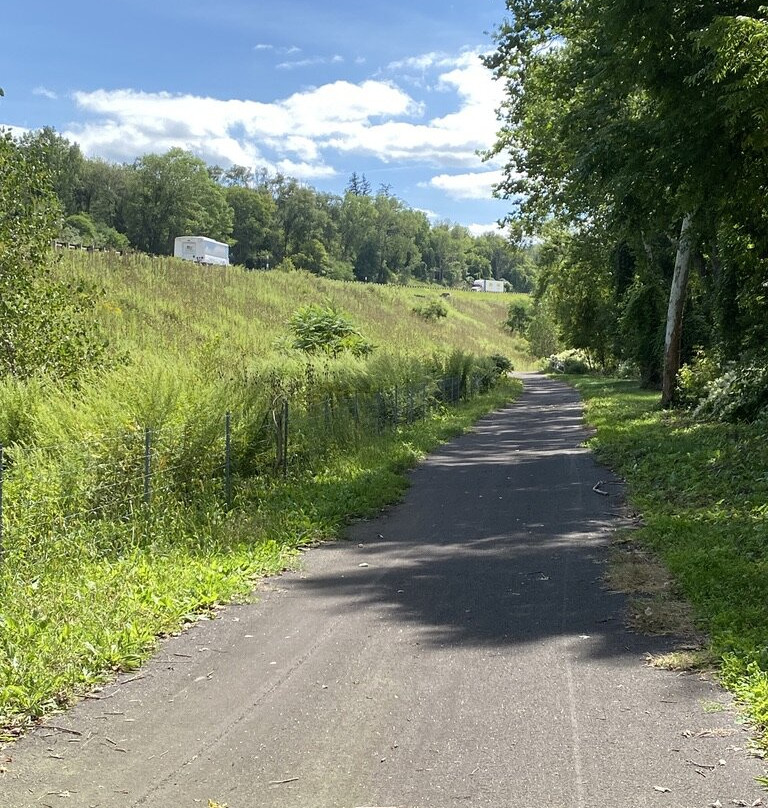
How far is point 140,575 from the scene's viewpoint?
693 centimetres

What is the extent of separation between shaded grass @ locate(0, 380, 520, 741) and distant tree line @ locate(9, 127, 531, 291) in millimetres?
55936

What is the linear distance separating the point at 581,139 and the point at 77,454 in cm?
1132

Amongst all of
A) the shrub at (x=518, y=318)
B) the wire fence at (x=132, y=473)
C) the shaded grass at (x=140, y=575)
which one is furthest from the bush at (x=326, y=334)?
the shrub at (x=518, y=318)

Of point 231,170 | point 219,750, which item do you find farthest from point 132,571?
point 231,170

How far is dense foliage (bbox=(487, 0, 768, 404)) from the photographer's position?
32.7 ft

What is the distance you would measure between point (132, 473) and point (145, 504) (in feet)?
1.76

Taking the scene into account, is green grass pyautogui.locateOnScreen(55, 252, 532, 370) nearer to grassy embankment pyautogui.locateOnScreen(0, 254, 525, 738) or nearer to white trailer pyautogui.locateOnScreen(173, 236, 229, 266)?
grassy embankment pyautogui.locateOnScreen(0, 254, 525, 738)

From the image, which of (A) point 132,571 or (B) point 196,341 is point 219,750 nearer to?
(A) point 132,571

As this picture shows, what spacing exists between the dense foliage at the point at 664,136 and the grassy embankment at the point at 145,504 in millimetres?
6006

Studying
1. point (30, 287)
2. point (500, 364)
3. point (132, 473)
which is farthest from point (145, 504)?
point (500, 364)

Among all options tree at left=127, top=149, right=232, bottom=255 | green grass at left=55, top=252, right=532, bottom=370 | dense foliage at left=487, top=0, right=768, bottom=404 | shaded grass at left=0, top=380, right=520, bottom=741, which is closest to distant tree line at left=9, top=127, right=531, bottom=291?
tree at left=127, top=149, right=232, bottom=255

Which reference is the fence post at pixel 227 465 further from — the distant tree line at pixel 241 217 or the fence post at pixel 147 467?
the distant tree line at pixel 241 217

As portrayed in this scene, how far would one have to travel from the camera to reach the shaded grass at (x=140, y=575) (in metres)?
5.00

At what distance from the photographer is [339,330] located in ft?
70.8
